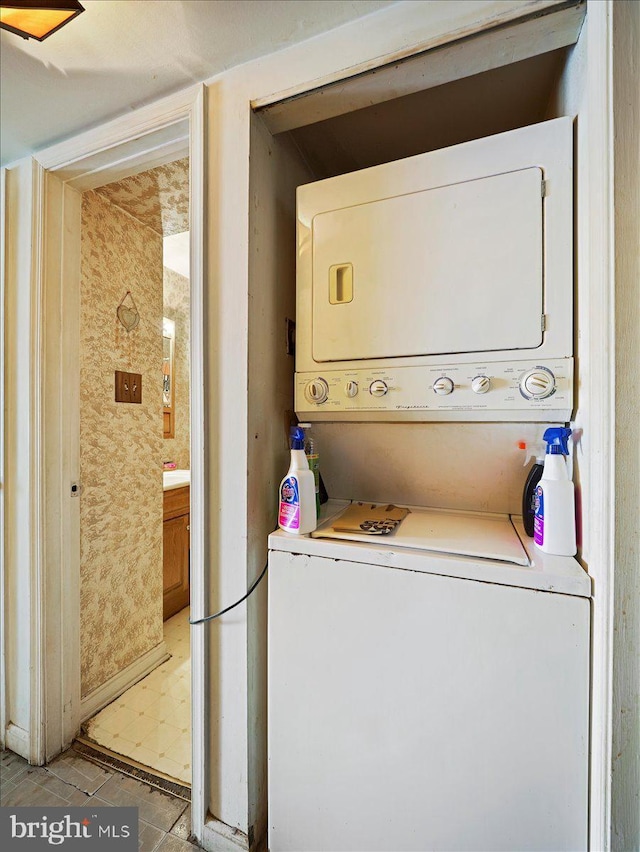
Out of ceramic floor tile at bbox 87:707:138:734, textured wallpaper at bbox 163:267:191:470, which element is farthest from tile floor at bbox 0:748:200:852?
textured wallpaper at bbox 163:267:191:470

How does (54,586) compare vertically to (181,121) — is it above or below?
below

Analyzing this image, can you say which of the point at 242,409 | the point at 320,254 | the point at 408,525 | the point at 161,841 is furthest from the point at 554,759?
the point at 320,254

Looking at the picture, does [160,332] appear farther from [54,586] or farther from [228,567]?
[228,567]

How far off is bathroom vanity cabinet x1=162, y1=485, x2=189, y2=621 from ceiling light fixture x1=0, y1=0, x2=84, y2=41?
202 cm

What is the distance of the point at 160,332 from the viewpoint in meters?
2.11

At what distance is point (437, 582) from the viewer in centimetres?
82

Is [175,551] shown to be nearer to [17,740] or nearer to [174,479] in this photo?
[174,479]

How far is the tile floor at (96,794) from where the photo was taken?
1148mm

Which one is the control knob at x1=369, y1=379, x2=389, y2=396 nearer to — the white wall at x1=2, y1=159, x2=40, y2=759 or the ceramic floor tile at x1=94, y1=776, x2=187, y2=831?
the white wall at x1=2, y1=159, x2=40, y2=759

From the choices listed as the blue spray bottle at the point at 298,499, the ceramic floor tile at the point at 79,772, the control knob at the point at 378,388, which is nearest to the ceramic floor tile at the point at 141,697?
the ceramic floor tile at the point at 79,772

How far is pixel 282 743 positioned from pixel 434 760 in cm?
41

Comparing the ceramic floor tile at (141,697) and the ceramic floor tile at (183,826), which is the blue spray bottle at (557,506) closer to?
the ceramic floor tile at (183,826)

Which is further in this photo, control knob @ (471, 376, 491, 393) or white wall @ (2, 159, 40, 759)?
white wall @ (2, 159, 40, 759)

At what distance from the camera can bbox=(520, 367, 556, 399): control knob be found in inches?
32.5
